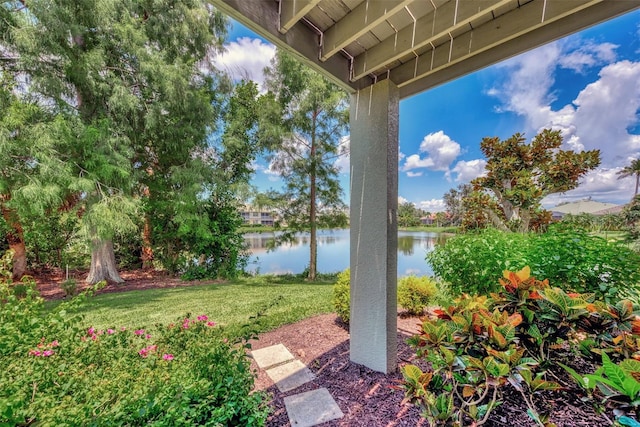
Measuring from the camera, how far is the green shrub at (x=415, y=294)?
309cm

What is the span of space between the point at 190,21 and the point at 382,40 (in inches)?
239

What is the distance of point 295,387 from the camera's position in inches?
70.9

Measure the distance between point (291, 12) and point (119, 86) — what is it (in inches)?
209

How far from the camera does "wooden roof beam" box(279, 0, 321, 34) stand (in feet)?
4.20

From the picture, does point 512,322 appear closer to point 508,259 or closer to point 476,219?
point 508,259

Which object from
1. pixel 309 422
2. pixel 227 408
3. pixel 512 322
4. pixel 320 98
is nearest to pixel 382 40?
pixel 512 322

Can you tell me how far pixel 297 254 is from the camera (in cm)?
721

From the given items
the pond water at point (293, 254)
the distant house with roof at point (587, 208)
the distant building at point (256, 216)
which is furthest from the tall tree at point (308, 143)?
the distant house with roof at point (587, 208)

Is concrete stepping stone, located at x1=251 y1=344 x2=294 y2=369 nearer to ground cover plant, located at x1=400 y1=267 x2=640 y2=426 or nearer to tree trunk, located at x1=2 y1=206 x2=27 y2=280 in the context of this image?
ground cover plant, located at x1=400 y1=267 x2=640 y2=426

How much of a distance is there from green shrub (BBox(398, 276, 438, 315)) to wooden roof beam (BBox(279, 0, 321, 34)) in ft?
9.55

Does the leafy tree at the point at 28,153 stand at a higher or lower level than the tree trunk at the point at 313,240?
higher

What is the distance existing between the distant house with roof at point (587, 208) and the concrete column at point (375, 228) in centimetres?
529

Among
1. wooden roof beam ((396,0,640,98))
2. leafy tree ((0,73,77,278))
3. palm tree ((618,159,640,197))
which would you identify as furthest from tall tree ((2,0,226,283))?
palm tree ((618,159,640,197))

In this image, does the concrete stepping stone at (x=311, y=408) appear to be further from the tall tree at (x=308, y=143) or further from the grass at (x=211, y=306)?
the tall tree at (x=308, y=143)
